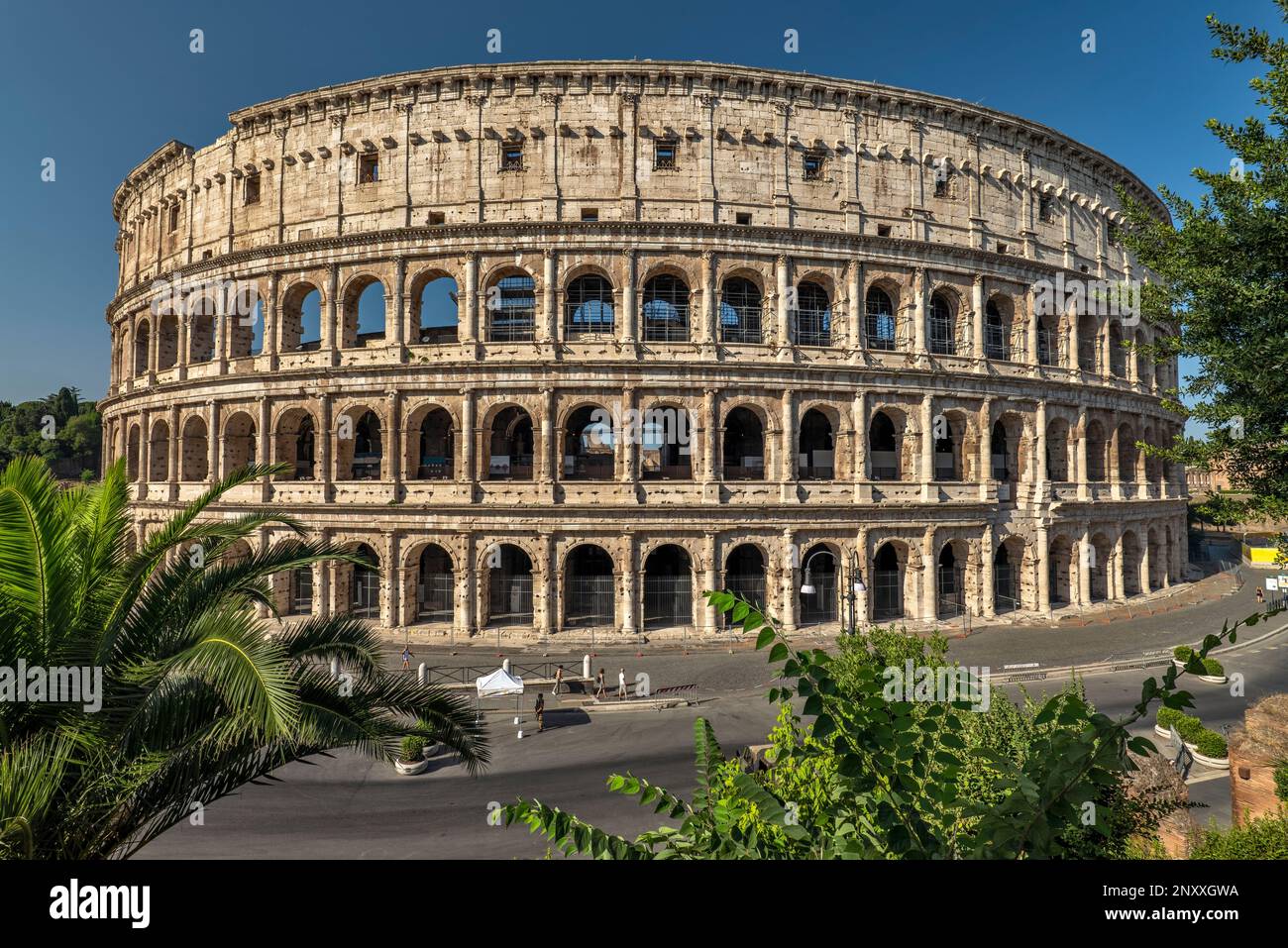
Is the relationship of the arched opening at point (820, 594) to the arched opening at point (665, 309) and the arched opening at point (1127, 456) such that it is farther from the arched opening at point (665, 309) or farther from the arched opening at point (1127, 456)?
the arched opening at point (1127, 456)

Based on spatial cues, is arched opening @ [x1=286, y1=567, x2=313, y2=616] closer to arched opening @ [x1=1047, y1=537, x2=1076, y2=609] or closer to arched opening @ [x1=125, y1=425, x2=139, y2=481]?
arched opening @ [x1=125, y1=425, x2=139, y2=481]

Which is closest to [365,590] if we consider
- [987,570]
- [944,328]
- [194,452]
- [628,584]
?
[194,452]

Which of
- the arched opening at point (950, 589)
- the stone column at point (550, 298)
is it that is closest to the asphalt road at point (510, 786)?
the arched opening at point (950, 589)

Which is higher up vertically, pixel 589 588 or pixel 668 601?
pixel 589 588

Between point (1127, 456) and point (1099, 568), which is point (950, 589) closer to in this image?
point (1099, 568)

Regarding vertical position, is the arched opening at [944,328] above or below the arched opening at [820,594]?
above

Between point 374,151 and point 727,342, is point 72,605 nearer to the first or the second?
point 727,342

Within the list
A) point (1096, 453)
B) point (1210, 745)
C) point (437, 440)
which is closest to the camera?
point (1210, 745)
